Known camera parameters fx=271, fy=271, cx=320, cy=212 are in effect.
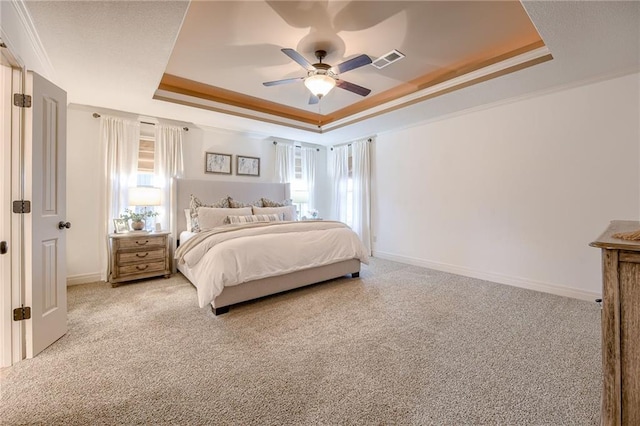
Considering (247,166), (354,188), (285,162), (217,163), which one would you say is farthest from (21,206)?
(354,188)

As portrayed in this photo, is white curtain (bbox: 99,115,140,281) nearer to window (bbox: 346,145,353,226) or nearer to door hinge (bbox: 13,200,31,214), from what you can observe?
door hinge (bbox: 13,200,31,214)

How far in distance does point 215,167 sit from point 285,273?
9.33ft

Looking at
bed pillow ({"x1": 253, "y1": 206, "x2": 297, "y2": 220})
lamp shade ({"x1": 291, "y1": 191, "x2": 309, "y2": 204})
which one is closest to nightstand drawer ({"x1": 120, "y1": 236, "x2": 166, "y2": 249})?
bed pillow ({"x1": 253, "y1": 206, "x2": 297, "y2": 220})

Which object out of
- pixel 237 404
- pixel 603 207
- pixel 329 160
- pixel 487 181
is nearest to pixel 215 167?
pixel 329 160

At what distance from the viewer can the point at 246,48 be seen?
2.92 metres

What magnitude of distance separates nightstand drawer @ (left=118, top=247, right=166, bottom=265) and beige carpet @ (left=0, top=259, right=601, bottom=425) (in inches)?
25.9

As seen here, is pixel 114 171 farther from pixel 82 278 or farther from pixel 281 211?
pixel 281 211

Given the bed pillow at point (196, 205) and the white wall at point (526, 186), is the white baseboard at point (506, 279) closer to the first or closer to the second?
the white wall at point (526, 186)

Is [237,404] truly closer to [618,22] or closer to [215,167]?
[618,22]

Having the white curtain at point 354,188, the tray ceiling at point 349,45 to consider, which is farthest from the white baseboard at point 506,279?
the tray ceiling at point 349,45

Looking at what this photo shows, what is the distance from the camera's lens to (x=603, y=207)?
3.05 m

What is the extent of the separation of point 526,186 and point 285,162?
14.0 feet

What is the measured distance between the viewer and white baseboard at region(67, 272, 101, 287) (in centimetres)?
374

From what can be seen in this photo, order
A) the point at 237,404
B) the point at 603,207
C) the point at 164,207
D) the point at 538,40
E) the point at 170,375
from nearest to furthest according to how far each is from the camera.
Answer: the point at 237,404 < the point at 170,375 < the point at 538,40 < the point at 603,207 < the point at 164,207
